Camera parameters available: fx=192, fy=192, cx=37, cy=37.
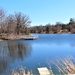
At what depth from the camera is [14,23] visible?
3875 centimetres

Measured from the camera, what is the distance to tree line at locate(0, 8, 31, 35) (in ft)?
113

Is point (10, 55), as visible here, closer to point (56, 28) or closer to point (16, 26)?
point (16, 26)

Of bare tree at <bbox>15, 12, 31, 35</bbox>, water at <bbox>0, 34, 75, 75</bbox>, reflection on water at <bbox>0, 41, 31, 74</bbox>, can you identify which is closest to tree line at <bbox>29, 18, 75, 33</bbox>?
bare tree at <bbox>15, 12, 31, 35</bbox>

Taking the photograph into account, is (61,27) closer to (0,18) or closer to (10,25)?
(10,25)

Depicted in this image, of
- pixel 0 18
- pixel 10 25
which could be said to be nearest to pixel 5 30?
pixel 10 25

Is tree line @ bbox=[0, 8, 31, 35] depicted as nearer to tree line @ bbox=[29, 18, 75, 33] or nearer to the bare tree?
the bare tree

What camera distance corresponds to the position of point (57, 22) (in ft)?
212

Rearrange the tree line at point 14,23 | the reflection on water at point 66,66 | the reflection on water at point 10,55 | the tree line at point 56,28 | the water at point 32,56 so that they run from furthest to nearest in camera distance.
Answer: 1. the tree line at point 56,28
2. the tree line at point 14,23
3. the reflection on water at point 10,55
4. the water at point 32,56
5. the reflection on water at point 66,66

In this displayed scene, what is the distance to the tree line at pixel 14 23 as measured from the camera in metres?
34.5

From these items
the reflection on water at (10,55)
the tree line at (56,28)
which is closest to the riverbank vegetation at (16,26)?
the tree line at (56,28)

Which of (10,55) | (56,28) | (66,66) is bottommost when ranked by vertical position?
(10,55)

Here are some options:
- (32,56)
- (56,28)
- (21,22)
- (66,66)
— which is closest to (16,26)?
(21,22)

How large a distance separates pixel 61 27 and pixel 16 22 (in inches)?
1011

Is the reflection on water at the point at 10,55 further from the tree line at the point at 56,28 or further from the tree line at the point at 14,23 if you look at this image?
the tree line at the point at 56,28
